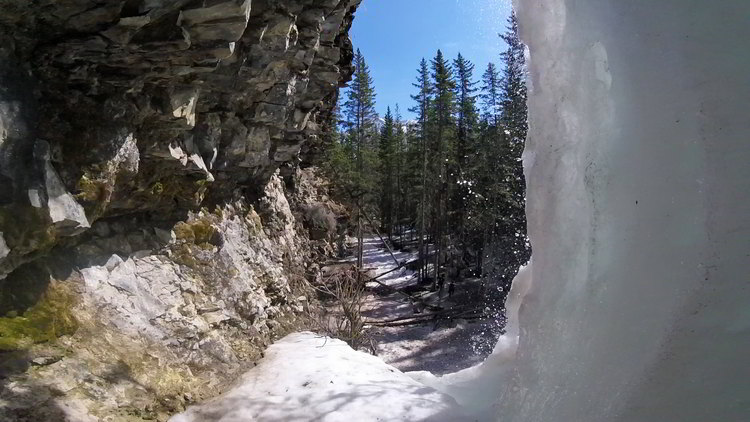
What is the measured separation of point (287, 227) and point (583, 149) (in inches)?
441

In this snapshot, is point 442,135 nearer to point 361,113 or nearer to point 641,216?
point 361,113

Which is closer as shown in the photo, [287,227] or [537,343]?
[537,343]

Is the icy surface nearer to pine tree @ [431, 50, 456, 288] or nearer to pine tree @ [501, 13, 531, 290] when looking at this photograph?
pine tree @ [501, 13, 531, 290]

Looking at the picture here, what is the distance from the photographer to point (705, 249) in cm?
280

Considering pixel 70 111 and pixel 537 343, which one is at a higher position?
pixel 70 111

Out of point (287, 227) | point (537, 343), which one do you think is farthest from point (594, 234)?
point (287, 227)

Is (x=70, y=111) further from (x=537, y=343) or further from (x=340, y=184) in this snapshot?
(x=340, y=184)

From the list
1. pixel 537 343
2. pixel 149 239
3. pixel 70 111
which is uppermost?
pixel 70 111

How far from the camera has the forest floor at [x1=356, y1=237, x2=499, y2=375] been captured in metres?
15.9

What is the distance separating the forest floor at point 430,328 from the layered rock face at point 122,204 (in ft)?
26.3

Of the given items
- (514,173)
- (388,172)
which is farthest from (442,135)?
(388,172)

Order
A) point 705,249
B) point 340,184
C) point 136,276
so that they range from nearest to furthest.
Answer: point 705,249 → point 136,276 → point 340,184

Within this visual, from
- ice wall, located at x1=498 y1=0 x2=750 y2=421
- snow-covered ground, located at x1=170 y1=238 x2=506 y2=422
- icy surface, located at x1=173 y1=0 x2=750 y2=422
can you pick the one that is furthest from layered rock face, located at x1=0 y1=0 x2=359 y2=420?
ice wall, located at x1=498 y1=0 x2=750 y2=421

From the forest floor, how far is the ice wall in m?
11.4
